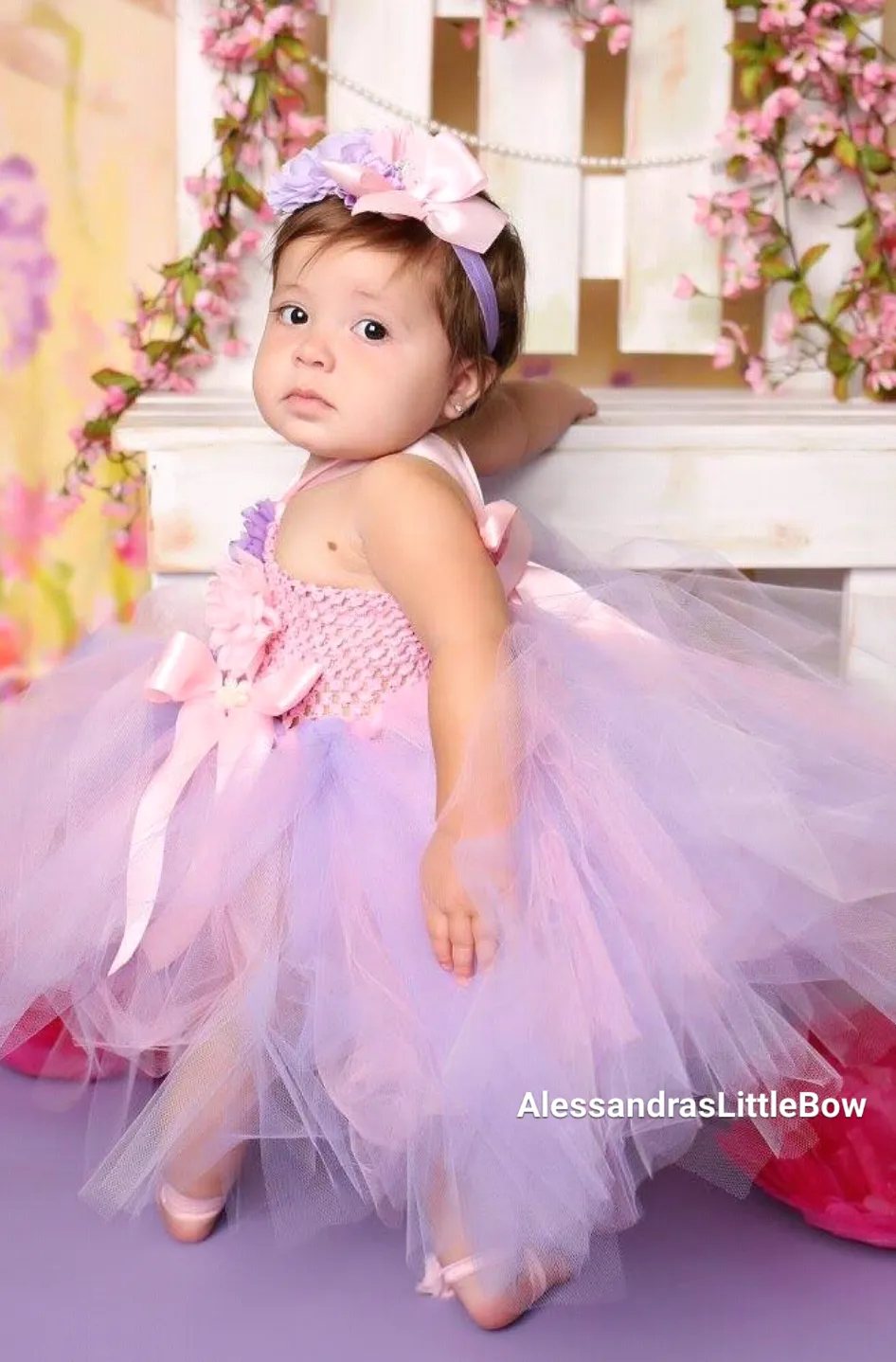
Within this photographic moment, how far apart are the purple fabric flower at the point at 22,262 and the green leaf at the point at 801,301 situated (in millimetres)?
895

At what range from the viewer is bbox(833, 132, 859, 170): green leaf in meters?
1.69

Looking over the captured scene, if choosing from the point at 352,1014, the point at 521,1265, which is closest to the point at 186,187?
the point at 352,1014

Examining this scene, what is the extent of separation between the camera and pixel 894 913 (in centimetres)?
112

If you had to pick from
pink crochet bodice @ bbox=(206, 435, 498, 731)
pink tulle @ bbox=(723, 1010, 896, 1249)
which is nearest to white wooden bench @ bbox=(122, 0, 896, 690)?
pink crochet bodice @ bbox=(206, 435, 498, 731)

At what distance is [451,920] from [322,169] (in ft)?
1.89

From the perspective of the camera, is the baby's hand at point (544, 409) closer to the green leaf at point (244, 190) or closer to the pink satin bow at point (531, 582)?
the pink satin bow at point (531, 582)

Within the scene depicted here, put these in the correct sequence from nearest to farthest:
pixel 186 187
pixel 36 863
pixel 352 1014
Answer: pixel 352 1014 < pixel 36 863 < pixel 186 187

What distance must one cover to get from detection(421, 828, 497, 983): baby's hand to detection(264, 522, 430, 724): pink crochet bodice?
22 centimetres

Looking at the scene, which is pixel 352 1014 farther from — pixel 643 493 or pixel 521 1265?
pixel 643 493

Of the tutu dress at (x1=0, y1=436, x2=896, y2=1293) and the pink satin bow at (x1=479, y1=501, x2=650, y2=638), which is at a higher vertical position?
the pink satin bow at (x1=479, y1=501, x2=650, y2=638)

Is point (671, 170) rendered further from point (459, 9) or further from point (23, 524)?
point (23, 524)

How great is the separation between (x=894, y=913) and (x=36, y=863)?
0.63 metres

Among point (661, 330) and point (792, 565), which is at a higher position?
point (661, 330)

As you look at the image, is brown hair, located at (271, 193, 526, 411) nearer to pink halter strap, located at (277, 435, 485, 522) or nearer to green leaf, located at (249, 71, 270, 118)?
pink halter strap, located at (277, 435, 485, 522)
